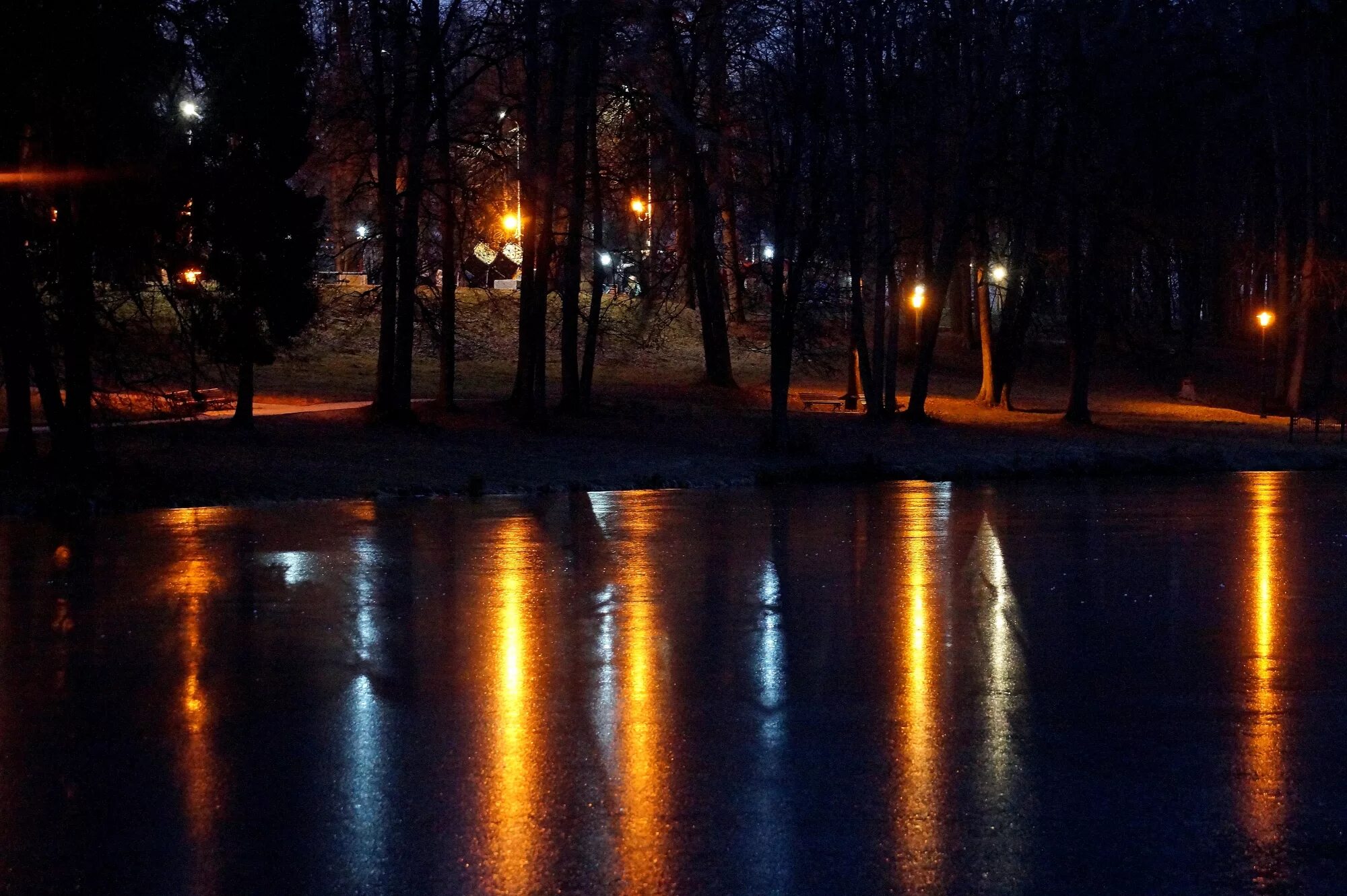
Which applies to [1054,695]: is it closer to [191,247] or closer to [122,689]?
[122,689]

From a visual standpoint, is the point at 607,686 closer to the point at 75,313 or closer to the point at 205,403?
the point at 75,313

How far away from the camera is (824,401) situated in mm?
42219

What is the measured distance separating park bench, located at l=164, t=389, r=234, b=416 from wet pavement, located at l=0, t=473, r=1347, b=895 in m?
13.8

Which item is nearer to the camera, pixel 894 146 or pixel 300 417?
pixel 300 417

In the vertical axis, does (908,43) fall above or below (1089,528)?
above

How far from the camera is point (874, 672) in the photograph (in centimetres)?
978

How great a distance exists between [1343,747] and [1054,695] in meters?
1.66

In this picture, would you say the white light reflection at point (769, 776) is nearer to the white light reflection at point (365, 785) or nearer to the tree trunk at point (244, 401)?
the white light reflection at point (365, 785)

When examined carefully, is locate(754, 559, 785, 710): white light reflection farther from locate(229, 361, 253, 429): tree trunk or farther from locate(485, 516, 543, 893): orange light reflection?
locate(229, 361, 253, 429): tree trunk


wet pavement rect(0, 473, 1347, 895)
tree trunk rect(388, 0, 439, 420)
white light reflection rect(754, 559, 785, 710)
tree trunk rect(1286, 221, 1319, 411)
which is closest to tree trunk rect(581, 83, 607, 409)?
tree trunk rect(388, 0, 439, 420)

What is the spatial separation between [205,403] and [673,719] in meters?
24.8

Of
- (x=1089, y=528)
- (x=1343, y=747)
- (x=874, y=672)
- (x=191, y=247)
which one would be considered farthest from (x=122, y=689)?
(x=191, y=247)

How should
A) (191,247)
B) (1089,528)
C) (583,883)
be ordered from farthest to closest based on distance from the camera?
(191,247) < (1089,528) < (583,883)

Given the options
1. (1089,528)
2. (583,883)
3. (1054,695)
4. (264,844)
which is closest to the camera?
(583,883)
